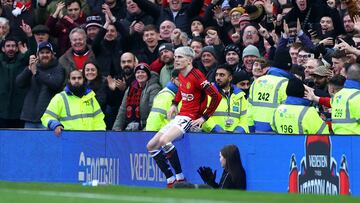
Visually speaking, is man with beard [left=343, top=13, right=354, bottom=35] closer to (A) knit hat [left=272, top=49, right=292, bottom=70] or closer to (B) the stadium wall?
(A) knit hat [left=272, top=49, right=292, bottom=70]

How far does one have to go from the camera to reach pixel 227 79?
19.5m

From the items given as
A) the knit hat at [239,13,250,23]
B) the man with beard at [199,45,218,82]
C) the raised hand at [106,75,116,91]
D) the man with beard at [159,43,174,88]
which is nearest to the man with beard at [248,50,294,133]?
the man with beard at [199,45,218,82]

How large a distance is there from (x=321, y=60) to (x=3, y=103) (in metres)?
6.65

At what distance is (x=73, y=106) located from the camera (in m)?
20.6

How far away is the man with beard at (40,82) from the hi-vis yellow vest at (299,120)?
5511mm

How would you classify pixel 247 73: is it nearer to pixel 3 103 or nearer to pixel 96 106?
Answer: pixel 96 106

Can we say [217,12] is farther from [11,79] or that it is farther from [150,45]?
[11,79]

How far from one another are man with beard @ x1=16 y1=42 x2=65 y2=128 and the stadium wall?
633mm

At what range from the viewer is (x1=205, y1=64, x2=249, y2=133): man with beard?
1930 centimetres

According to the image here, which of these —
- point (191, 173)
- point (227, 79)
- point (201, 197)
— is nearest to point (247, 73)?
point (227, 79)

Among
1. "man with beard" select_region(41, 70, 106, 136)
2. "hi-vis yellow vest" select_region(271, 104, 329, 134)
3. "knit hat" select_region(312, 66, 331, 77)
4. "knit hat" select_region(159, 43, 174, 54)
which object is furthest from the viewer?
"knit hat" select_region(159, 43, 174, 54)

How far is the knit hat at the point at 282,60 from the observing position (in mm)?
Answer: 19233

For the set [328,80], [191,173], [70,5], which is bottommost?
[191,173]

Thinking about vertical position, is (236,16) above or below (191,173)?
above
